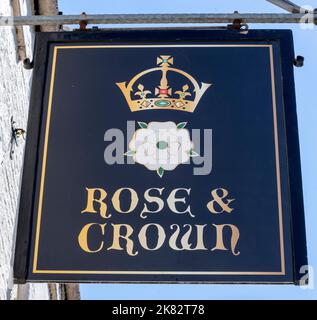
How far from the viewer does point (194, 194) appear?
184 inches

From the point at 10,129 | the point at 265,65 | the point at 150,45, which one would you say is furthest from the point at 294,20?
the point at 10,129

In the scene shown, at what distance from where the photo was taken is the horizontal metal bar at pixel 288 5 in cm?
525

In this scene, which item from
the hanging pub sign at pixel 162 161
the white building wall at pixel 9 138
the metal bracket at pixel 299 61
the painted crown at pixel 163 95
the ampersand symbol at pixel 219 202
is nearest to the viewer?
the hanging pub sign at pixel 162 161

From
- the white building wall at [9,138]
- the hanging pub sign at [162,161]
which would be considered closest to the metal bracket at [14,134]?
the white building wall at [9,138]

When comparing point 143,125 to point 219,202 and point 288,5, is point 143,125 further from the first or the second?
point 288,5

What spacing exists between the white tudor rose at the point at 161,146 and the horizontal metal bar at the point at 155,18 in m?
0.62

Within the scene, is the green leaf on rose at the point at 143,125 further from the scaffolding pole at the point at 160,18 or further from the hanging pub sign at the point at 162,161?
the scaffolding pole at the point at 160,18

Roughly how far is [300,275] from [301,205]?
0.40 metres

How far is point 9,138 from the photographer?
7.55 meters

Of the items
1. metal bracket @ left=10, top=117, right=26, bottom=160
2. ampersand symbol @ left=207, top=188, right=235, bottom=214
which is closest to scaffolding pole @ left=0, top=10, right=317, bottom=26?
ampersand symbol @ left=207, top=188, right=235, bottom=214

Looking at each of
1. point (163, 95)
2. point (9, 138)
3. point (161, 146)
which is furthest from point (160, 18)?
point (9, 138)

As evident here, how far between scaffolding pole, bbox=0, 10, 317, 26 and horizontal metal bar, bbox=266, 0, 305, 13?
78 millimetres

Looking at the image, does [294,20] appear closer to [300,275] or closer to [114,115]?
[114,115]

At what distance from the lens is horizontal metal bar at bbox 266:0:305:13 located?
525 cm
